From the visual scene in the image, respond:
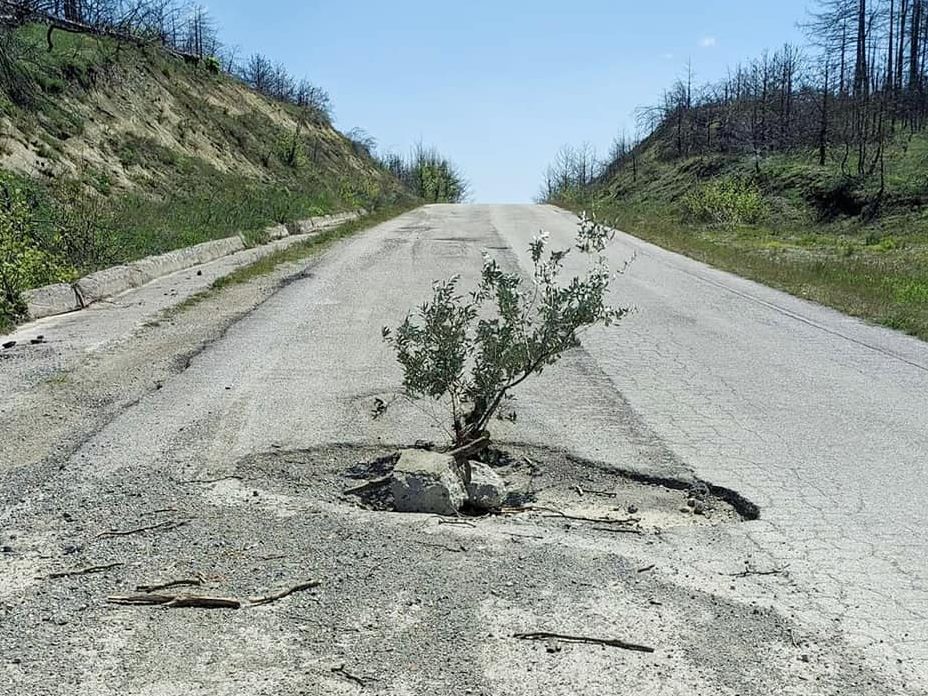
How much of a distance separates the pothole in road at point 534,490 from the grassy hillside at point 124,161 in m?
5.40

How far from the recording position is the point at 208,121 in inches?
1334

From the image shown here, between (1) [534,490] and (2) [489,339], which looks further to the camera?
(2) [489,339]

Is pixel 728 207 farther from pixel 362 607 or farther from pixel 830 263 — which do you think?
pixel 362 607

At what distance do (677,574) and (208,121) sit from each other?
3400cm

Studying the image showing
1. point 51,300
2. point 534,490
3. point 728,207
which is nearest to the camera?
point 534,490

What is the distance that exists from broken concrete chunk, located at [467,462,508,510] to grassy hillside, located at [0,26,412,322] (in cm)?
601

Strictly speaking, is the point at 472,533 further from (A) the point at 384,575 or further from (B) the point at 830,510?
(B) the point at 830,510

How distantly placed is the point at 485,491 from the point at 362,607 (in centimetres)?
134

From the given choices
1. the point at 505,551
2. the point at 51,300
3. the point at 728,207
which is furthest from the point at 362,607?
the point at 728,207

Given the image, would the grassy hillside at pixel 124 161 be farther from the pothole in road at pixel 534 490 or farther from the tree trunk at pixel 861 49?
the tree trunk at pixel 861 49

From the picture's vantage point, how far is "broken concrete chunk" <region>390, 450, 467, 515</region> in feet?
13.2

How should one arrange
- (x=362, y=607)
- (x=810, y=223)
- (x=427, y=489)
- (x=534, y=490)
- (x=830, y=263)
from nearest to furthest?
(x=362, y=607) → (x=427, y=489) → (x=534, y=490) → (x=830, y=263) → (x=810, y=223)

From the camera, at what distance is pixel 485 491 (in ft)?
13.9

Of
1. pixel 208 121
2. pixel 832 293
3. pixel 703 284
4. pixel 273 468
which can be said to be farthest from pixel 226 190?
pixel 273 468
